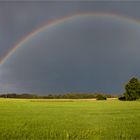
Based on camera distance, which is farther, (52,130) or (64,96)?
(64,96)

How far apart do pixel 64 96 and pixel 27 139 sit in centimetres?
13440

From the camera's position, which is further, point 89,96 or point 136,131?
point 89,96

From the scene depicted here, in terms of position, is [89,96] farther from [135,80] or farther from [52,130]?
[52,130]

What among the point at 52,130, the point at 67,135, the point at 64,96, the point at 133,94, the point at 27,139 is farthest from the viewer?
the point at 64,96

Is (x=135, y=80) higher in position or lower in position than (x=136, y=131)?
higher

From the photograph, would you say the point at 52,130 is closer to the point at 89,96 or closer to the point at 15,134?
the point at 15,134

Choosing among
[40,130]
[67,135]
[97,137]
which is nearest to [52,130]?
[40,130]

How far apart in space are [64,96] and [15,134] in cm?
13252

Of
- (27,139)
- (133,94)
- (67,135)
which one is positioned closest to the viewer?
(27,139)

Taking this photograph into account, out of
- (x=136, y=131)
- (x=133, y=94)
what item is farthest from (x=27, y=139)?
(x=133, y=94)

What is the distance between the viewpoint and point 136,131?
19.5m

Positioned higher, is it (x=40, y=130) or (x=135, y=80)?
(x=135, y=80)

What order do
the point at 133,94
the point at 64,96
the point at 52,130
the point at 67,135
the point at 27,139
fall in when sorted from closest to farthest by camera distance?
1. the point at 27,139
2. the point at 67,135
3. the point at 52,130
4. the point at 133,94
5. the point at 64,96

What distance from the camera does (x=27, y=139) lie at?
1634cm
